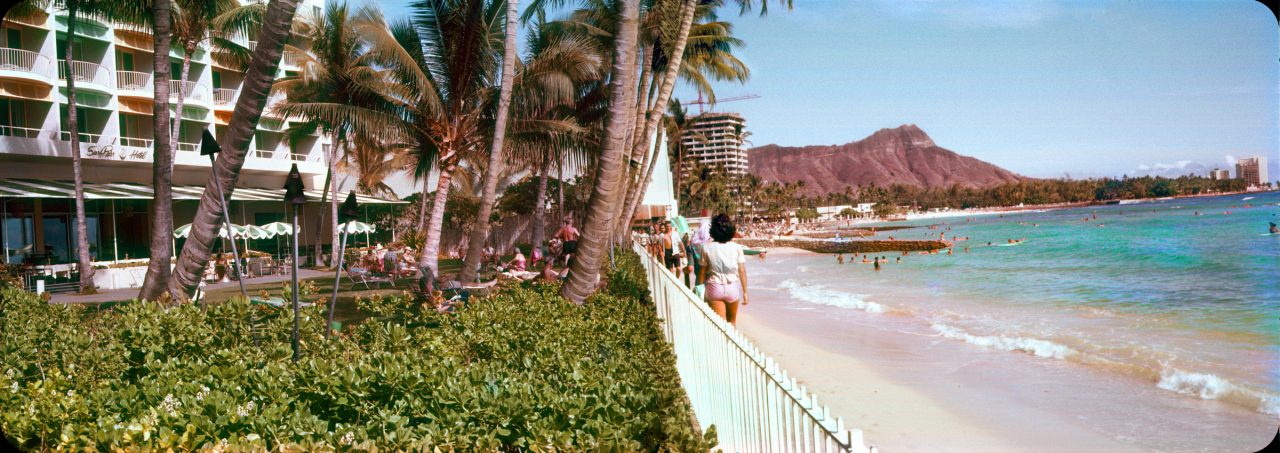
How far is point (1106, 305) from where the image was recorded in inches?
803

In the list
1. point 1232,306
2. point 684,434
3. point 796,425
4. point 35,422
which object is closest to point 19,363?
point 35,422

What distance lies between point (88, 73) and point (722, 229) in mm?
29049

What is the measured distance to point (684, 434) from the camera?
107 inches

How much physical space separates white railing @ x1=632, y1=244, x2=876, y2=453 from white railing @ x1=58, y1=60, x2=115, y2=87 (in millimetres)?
29191

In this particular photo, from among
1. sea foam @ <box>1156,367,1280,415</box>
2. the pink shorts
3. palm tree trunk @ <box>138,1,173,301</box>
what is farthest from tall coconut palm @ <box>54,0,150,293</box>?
sea foam @ <box>1156,367,1280,415</box>

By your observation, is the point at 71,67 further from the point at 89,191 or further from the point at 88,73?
the point at 88,73

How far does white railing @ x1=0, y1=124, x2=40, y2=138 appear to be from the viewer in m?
24.4

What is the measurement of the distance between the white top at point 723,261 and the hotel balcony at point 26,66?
26.4 metres

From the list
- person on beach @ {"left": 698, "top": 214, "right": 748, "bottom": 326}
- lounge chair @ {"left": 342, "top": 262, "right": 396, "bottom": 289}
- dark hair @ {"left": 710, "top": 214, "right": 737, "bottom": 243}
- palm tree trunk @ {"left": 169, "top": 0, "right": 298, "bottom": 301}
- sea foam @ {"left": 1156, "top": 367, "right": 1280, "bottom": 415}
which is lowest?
sea foam @ {"left": 1156, "top": 367, "right": 1280, "bottom": 415}

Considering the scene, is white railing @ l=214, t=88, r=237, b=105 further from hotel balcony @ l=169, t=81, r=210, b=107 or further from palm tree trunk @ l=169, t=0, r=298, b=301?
palm tree trunk @ l=169, t=0, r=298, b=301

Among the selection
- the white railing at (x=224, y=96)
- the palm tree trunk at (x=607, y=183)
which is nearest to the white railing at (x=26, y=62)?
the white railing at (x=224, y=96)

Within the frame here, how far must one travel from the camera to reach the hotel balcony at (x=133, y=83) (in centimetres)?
2866

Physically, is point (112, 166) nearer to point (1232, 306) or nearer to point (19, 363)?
point (19, 363)

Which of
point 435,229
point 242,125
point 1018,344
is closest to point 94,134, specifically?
point 435,229
